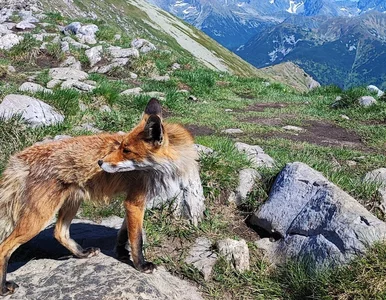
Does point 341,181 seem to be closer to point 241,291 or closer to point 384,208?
point 384,208

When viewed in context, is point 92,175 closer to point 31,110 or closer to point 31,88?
point 31,110

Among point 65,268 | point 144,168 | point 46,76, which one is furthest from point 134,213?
point 46,76

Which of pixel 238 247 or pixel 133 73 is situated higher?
pixel 238 247

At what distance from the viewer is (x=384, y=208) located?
19.9 feet

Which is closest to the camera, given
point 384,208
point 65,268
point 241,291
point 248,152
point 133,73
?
point 65,268

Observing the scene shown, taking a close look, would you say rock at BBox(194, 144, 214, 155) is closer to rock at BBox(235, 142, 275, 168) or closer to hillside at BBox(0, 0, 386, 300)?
hillside at BBox(0, 0, 386, 300)

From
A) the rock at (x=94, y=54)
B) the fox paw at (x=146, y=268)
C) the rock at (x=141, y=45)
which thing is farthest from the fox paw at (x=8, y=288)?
the rock at (x=141, y=45)

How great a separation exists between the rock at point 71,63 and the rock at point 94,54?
0.58 metres

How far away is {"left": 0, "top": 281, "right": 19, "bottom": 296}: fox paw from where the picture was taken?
14.3ft

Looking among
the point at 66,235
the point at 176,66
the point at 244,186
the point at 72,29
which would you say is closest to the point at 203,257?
the point at 244,186

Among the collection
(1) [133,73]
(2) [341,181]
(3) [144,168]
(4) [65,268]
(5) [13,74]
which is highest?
(2) [341,181]

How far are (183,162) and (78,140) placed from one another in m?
1.29

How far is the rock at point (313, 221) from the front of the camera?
5031 mm

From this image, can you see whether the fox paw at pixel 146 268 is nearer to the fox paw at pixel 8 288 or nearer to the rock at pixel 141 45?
the fox paw at pixel 8 288
